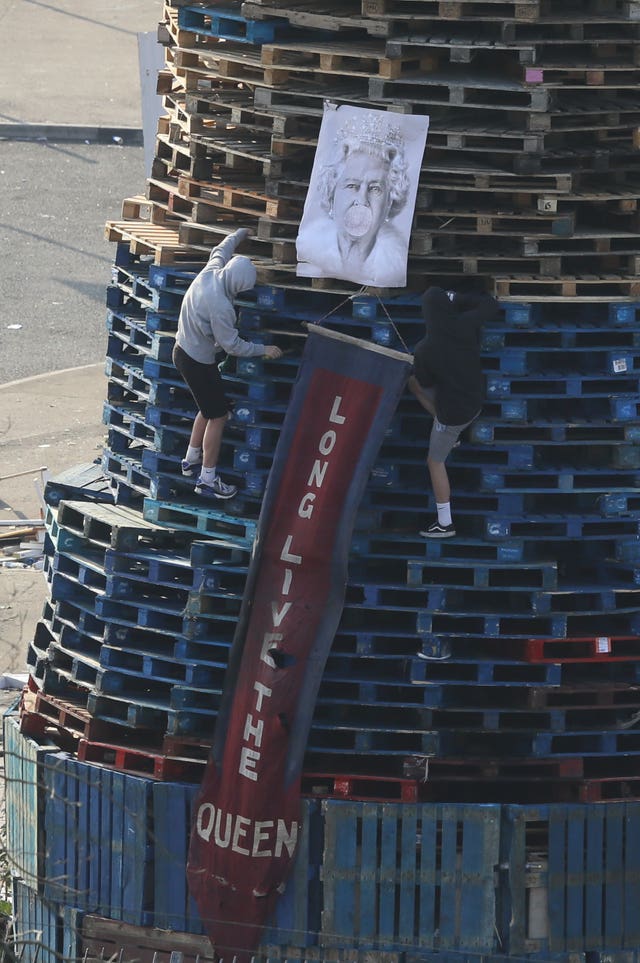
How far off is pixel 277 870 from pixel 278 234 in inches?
142

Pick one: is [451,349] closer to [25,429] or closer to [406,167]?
[406,167]

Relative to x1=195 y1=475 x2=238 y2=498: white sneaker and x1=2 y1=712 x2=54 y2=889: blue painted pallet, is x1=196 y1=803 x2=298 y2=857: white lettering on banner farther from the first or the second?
x1=195 y1=475 x2=238 y2=498: white sneaker

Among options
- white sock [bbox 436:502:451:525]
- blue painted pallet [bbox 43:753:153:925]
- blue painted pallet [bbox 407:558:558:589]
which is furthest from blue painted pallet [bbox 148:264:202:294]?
blue painted pallet [bbox 43:753:153:925]

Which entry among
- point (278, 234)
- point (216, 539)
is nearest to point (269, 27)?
point (278, 234)

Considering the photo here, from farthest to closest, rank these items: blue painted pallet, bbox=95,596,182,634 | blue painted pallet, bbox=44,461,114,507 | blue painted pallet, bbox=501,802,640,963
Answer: blue painted pallet, bbox=44,461,114,507 < blue painted pallet, bbox=95,596,182,634 < blue painted pallet, bbox=501,802,640,963

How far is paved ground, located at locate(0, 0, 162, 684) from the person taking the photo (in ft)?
61.7

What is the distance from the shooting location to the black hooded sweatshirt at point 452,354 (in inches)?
426

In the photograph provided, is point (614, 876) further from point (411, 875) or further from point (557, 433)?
point (557, 433)

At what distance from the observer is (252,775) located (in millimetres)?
11055

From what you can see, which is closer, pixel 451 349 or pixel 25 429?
pixel 451 349

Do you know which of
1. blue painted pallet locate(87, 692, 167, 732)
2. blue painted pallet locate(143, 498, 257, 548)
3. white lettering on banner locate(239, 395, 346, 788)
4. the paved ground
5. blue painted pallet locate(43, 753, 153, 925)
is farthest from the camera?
the paved ground

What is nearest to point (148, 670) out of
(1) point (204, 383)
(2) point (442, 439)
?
(1) point (204, 383)

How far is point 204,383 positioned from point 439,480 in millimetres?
1452

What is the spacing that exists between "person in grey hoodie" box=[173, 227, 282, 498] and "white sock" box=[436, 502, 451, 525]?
1.21 m
